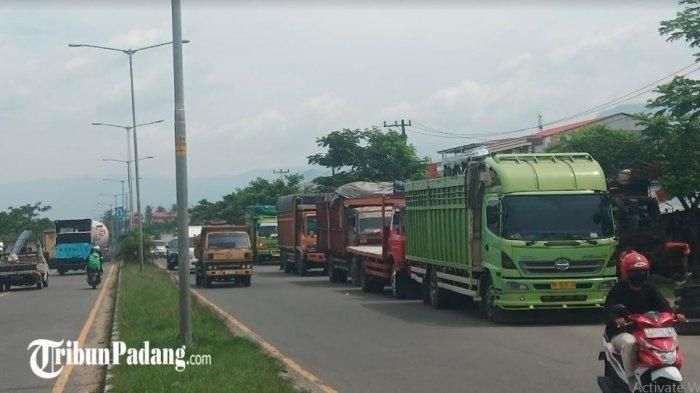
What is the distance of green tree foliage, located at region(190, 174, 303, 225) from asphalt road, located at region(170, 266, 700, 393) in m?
62.2

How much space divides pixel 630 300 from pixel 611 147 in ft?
Result: 96.5

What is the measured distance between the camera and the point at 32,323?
2231 cm

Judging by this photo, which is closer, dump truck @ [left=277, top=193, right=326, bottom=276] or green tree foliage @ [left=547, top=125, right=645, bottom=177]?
green tree foliage @ [left=547, top=125, right=645, bottom=177]

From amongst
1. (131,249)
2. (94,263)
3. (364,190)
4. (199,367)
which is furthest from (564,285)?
(131,249)

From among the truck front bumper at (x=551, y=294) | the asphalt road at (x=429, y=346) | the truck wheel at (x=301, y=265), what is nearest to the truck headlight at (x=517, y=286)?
the truck front bumper at (x=551, y=294)

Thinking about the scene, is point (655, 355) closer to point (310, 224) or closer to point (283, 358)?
point (283, 358)

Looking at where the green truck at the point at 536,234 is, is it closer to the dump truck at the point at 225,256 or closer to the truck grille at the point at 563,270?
the truck grille at the point at 563,270

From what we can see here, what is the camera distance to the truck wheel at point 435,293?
889 inches

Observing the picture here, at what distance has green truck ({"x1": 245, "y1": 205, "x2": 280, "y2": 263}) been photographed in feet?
178

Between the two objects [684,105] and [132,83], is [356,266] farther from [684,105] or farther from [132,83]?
[132,83]

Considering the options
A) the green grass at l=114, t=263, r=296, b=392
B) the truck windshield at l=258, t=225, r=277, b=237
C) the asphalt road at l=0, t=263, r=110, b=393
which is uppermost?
the truck windshield at l=258, t=225, r=277, b=237

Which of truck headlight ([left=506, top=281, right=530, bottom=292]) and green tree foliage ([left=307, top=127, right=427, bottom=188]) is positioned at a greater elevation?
green tree foliage ([left=307, top=127, right=427, bottom=188])

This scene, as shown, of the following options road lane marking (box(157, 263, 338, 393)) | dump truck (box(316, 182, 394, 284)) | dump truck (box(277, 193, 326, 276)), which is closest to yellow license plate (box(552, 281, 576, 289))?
Result: road lane marking (box(157, 263, 338, 393))

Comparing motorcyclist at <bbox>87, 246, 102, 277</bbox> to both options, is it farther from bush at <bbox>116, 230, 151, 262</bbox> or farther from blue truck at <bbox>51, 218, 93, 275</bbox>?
bush at <bbox>116, 230, 151, 262</bbox>
